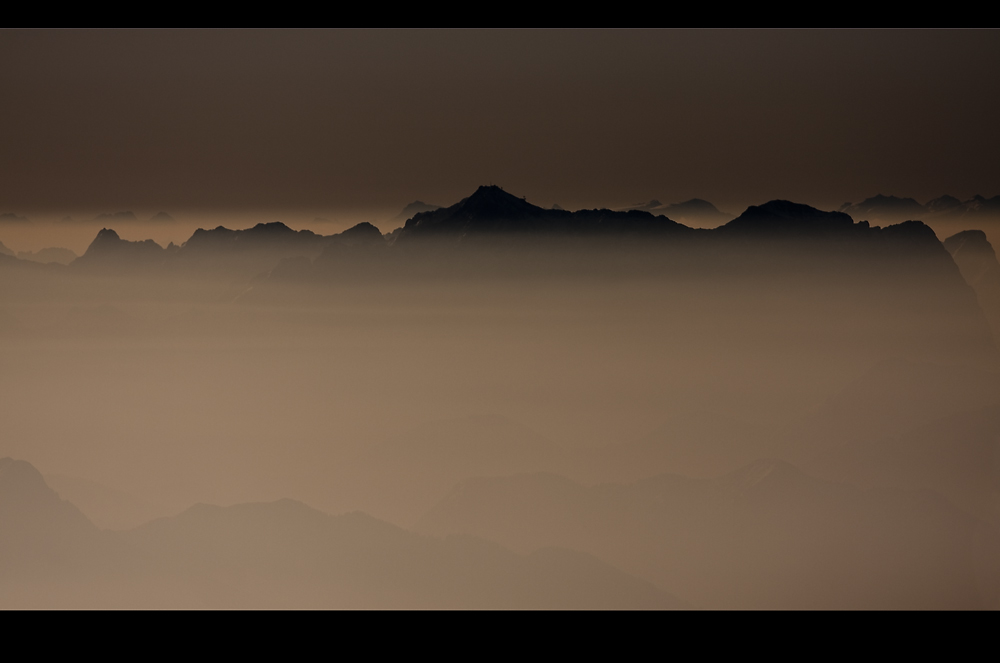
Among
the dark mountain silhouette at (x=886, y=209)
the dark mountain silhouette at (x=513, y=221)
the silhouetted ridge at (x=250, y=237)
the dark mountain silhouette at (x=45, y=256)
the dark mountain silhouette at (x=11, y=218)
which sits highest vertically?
the dark mountain silhouette at (x=886, y=209)

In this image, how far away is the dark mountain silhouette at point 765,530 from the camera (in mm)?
Answer: 2238

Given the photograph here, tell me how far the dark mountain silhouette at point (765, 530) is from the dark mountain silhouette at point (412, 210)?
86 centimetres

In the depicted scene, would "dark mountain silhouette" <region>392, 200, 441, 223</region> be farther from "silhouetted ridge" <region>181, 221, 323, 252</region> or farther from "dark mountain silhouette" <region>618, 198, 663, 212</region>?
"dark mountain silhouette" <region>618, 198, 663, 212</region>

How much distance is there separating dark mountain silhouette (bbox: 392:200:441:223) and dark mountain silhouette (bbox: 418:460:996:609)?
0.86 metres

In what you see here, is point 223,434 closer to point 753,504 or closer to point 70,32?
point 70,32

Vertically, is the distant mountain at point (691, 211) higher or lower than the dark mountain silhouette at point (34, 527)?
higher

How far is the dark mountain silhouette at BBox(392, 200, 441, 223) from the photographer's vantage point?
233cm

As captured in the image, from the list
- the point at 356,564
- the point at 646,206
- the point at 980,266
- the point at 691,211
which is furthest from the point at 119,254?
the point at 980,266

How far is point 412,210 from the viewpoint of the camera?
233cm

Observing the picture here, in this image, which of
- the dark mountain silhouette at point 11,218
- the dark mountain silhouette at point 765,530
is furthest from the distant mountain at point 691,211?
the dark mountain silhouette at point 11,218

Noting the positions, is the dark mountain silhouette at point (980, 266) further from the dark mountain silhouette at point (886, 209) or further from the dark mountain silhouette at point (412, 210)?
the dark mountain silhouette at point (412, 210)

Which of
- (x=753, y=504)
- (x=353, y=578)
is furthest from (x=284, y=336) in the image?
(x=753, y=504)

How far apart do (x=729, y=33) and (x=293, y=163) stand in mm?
1454

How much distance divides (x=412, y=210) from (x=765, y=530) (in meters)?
1.50
